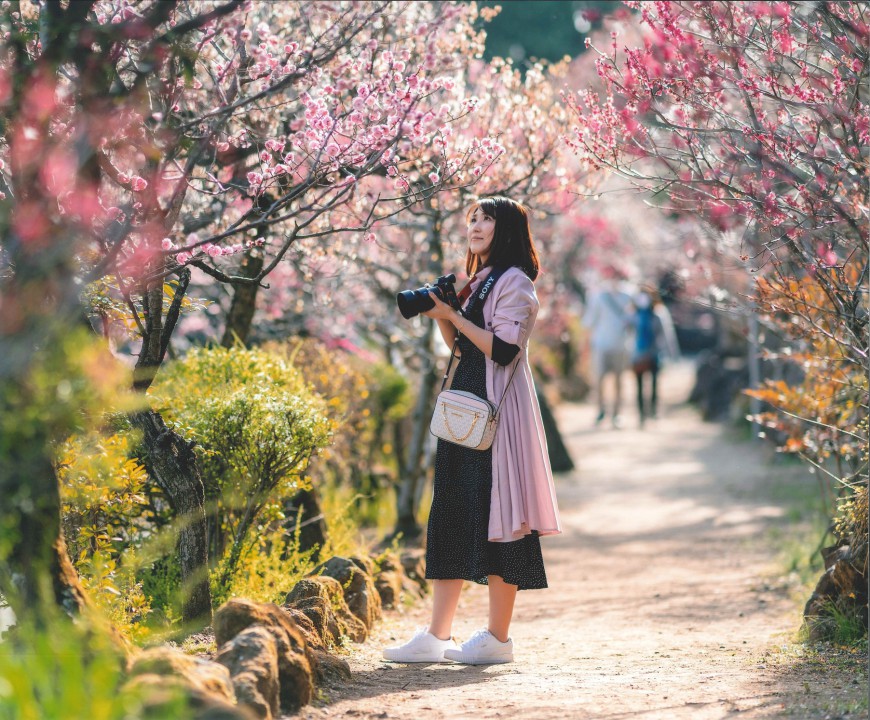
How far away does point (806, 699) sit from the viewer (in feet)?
12.5

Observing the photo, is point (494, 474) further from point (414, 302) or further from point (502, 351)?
point (414, 302)

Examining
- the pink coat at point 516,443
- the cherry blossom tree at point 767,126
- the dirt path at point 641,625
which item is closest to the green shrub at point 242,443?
the dirt path at point 641,625

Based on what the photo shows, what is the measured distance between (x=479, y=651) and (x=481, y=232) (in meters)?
1.80

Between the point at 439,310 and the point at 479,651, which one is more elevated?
the point at 439,310

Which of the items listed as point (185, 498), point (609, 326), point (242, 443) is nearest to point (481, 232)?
point (242, 443)

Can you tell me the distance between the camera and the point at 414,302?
4.30 metres

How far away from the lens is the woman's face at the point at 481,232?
4.54 metres

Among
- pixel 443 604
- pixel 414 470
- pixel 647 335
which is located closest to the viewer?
pixel 443 604

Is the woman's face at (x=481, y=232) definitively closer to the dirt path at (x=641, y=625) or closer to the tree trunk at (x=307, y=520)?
the dirt path at (x=641, y=625)

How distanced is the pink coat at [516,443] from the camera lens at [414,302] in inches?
12.2

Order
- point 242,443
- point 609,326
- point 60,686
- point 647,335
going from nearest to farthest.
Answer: point 60,686 → point 242,443 → point 609,326 → point 647,335

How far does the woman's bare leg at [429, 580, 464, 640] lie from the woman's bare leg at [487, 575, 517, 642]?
15 centimetres

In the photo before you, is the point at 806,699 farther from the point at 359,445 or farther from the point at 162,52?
the point at 359,445

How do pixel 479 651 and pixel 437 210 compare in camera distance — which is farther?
pixel 437 210
